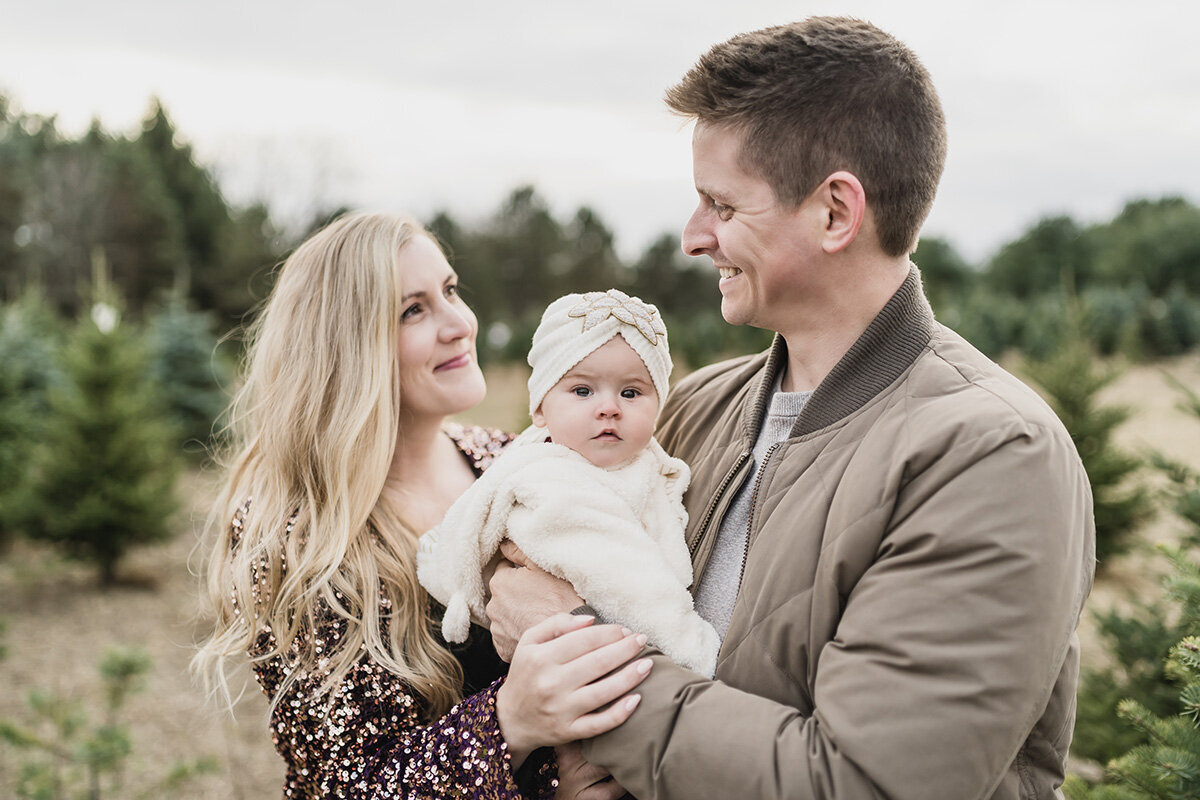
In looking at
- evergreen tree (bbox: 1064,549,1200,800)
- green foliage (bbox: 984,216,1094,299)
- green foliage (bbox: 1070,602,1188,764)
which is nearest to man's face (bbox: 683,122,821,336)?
evergreen tree (bbox: 1064,549,1200,800)

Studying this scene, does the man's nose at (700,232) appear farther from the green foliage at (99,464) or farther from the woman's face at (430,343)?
the green foliage at (99,464)

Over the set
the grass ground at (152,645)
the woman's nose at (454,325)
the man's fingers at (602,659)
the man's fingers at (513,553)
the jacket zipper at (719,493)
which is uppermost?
the woman's nose at (454,325)

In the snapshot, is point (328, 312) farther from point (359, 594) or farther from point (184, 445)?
point (184, 445)

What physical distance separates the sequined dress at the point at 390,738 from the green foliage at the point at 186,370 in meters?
13.0

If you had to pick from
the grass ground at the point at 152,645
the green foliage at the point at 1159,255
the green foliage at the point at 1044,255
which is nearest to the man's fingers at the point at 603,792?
the grass ground at the point at 152,645

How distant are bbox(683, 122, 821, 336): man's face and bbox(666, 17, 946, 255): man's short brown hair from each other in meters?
0.04

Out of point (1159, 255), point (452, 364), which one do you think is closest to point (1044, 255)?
point (1159, 255)

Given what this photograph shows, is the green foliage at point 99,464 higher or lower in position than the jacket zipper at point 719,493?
lower

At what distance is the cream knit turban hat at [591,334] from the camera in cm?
236

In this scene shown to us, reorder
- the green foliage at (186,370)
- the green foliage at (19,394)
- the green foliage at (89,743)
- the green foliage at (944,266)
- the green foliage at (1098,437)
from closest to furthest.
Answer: the green foliage at (89,743)
the green foliage at (1098,437)
the green foliage at (19,394)
the green foliage at (186,370)
the green foliage at (944,266)

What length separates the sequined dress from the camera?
88.3 inches

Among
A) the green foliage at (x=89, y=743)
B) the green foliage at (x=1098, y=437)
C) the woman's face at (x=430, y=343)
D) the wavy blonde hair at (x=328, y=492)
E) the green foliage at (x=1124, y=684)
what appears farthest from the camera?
the green foliage at (x=1098, y=437)

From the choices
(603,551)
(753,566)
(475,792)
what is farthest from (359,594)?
(753,566)

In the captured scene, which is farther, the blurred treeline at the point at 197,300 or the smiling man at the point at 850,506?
the blurred treeline at the point at 197,300
